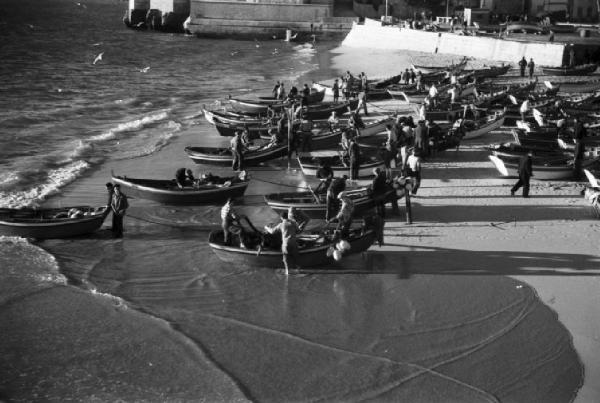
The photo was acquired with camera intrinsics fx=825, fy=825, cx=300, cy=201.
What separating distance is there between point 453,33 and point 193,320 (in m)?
51.8

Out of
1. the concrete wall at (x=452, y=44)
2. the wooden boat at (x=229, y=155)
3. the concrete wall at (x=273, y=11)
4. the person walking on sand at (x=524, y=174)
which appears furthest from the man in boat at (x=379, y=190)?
the concrete wall at (x=273, y=11)

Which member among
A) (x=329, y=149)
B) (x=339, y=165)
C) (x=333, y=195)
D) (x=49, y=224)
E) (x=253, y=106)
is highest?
(x=333, y=195)

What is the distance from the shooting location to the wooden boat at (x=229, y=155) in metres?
25.2

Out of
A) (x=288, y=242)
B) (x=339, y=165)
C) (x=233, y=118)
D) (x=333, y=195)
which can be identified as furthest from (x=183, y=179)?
(x=233, y=118)

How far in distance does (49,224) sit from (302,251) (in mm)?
6213

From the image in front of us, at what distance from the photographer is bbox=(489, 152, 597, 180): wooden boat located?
2250 cm

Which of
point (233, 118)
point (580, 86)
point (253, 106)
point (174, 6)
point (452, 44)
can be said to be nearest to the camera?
point (233, 118)

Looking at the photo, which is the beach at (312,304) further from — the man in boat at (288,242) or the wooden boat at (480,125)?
the wooden boat at (480,125)

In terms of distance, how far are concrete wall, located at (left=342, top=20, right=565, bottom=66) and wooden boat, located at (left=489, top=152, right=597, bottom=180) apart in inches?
1163

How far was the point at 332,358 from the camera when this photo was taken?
1257cm

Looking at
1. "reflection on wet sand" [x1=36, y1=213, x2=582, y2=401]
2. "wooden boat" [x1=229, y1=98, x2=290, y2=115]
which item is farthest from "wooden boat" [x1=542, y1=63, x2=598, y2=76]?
"reflection on wet sand" [x1=36, y1=213, x2=582, y2=401]

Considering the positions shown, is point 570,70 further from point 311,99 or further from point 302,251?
point 302,251

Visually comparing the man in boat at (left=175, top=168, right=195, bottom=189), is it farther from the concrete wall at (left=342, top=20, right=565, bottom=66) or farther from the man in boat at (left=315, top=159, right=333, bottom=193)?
the concrete wall at (left=342, top=20, right=565, bottom=66)

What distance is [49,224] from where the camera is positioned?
60.3ft
